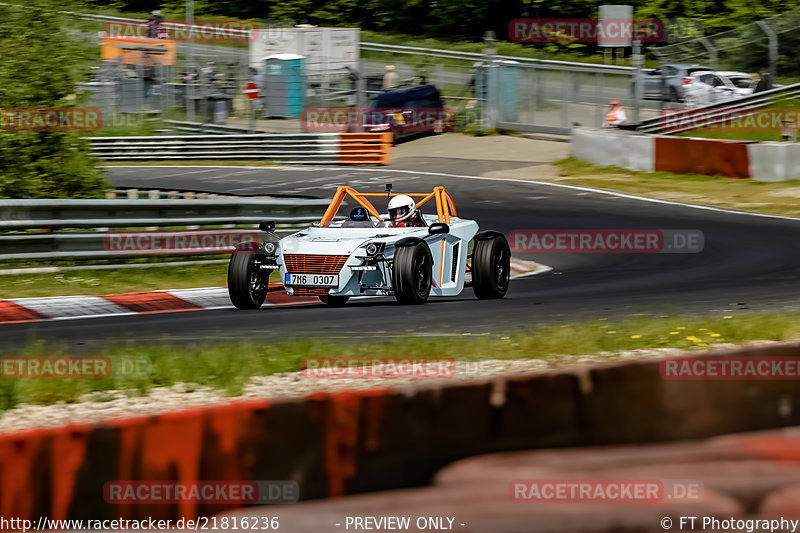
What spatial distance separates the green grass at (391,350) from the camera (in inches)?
204

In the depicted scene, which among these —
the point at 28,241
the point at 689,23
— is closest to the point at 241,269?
the point at 28,241

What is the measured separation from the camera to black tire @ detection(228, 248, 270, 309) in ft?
34.5

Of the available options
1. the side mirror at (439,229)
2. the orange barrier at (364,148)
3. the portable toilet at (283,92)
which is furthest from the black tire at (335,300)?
the portable toilet at (283,92)

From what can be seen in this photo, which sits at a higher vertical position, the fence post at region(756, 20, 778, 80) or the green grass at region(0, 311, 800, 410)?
the fence post at region(756, 20, 778, 80)

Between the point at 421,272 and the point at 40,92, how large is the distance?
7184 millimetres

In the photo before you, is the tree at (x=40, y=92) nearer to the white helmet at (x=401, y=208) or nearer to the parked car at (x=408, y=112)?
the white helmet at (x=401, y=208)

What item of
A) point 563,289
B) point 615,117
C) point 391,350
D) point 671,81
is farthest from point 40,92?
point 671,81

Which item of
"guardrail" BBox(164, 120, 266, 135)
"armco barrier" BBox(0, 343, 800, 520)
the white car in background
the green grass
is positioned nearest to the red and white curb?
the green grass

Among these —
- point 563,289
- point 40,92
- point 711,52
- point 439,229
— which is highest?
point 711,52

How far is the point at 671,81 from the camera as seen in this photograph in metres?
28.9

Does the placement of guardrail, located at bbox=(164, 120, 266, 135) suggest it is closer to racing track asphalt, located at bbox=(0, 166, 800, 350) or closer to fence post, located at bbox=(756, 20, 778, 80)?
racing track asphalt, located at bbox=(0, 166, 800, 350)

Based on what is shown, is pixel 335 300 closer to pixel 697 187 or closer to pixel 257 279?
pixel 257 279

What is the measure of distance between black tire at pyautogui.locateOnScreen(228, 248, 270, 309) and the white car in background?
64.0ft

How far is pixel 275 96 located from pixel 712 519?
30160 millimetres
